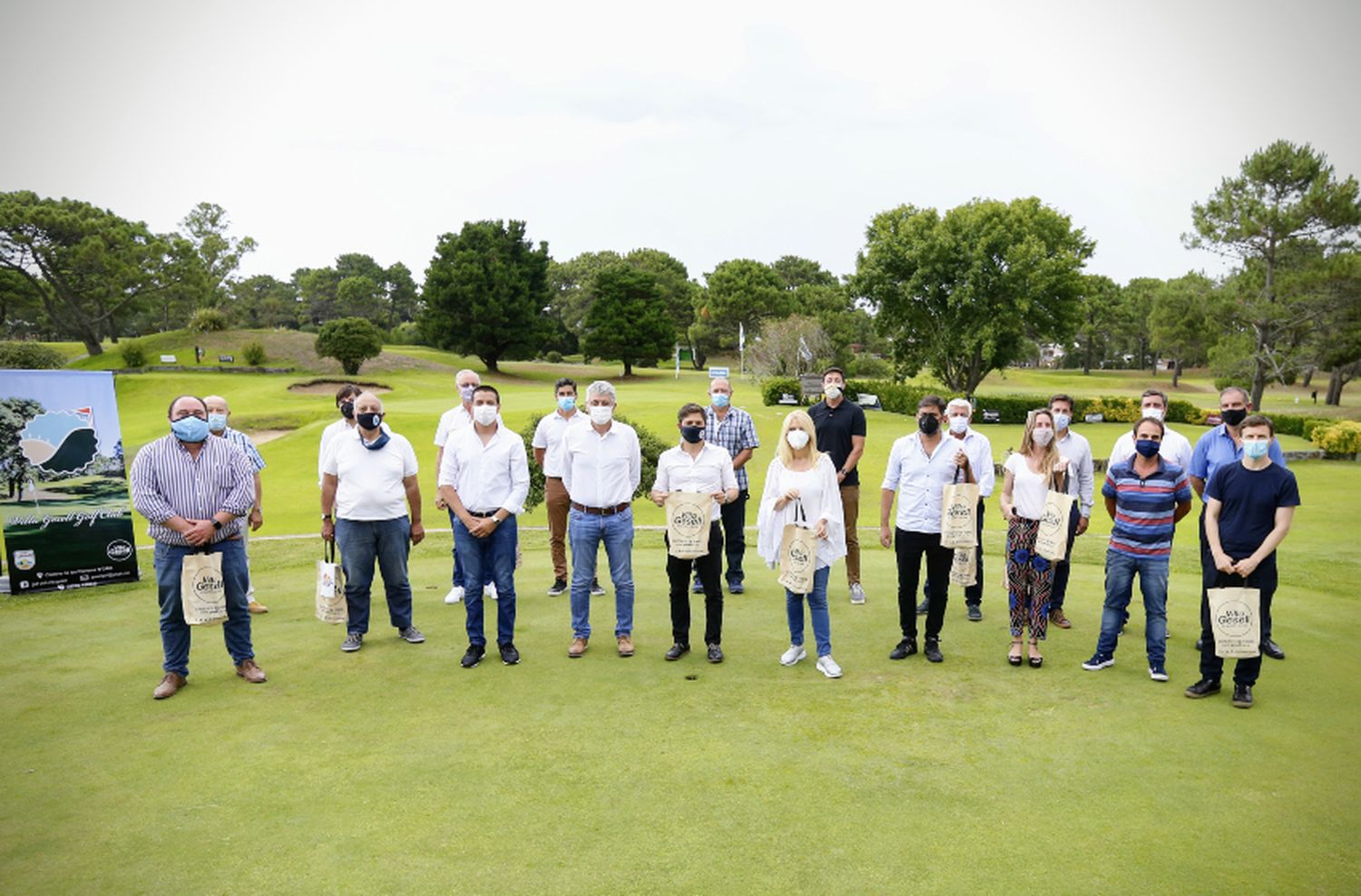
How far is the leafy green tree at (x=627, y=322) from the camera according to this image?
5294 cm

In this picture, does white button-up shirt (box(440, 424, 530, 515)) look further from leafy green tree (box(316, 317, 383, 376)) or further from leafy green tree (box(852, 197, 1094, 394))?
leafy green tree (box(316, 317, 383, 376))

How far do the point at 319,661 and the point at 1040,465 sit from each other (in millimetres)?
5683

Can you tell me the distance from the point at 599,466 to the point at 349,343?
39.9 m

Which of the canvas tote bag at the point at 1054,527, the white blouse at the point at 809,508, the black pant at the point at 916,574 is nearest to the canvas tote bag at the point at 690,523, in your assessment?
the white blouse at the point at 809,508

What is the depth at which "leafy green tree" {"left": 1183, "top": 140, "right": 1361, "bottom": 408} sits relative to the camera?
3644 cm

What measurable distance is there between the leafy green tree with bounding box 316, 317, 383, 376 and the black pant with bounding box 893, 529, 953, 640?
40.9 meters

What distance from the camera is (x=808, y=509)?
5898 mm

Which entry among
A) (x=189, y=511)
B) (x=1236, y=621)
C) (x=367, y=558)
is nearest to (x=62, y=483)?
(x=189, y=511)

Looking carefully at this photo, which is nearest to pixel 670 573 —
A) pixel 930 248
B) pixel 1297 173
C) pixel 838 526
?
pixel 838 526

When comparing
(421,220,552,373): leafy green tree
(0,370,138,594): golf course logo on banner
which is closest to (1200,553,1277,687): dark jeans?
(0,370,138,594): golf course logo on banner

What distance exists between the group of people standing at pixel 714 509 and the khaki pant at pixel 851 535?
1.17m

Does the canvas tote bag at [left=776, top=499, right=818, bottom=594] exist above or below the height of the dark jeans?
above

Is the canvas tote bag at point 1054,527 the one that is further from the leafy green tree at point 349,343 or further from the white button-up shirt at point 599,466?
the leafy green tree at point 349,343

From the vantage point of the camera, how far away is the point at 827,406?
322 inches
